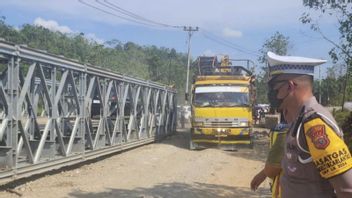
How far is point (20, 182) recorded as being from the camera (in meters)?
10.6

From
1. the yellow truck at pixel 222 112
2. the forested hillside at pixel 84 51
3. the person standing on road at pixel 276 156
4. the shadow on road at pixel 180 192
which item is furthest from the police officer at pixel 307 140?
the forested hillside at pixel 84 51

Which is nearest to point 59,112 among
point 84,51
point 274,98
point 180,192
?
point 180,192

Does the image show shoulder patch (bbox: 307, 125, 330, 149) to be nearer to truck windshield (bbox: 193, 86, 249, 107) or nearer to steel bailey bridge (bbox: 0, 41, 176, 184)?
steel bailey bridge (bbox: 0, 41, 176, 184)

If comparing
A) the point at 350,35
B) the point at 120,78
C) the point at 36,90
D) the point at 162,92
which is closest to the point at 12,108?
the point at 36,90

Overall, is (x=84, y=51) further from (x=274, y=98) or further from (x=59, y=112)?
(x=274, y=98)

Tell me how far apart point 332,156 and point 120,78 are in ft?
47.4

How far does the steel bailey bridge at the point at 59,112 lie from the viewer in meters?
9.60

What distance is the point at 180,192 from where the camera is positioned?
999 centimetres

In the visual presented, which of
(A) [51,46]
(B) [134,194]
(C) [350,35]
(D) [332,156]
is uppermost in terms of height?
(A) [51,46]

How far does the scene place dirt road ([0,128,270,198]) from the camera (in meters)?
9.87

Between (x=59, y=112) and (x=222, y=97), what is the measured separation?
7.45 meters

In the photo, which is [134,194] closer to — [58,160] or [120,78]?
[58,160]

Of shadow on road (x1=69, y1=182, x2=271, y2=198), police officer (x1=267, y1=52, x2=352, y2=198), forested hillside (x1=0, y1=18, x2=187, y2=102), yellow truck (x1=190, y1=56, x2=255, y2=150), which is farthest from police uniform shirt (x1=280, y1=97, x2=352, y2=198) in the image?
forested hillside (x1=0, y1=18, x2=187, y2=102)

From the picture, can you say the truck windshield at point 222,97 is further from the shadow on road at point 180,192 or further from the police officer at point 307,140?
Answer: the police officer at point 307,140
